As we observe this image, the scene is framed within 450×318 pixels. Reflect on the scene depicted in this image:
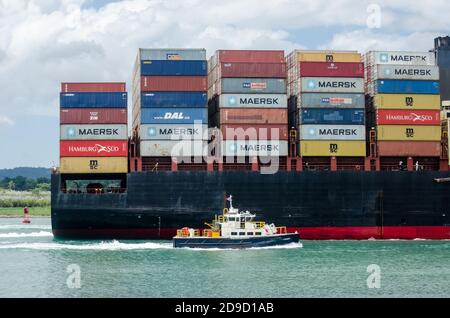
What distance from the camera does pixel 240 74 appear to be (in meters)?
60.0

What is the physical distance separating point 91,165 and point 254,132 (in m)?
13.8

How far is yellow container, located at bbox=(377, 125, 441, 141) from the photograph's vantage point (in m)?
61.3

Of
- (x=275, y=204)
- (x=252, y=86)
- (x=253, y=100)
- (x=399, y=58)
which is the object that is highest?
(x=399, y=58)

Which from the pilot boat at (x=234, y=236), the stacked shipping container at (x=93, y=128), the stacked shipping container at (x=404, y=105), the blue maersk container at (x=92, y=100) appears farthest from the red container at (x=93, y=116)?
the stacked shipping container at (x=404, y=105)

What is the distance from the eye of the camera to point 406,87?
204 feet

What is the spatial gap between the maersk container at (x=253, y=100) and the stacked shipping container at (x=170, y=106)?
1.86 m

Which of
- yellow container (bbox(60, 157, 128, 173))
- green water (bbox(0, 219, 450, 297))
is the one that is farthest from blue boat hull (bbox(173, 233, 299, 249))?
yellow container (bbox(60, 157, 128, 173))

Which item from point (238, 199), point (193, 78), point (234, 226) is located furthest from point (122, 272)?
point (193, 78)

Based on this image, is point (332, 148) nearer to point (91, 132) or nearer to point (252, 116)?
point (252, 116)

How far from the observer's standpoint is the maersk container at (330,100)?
60.8 m

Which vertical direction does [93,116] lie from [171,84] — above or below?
below

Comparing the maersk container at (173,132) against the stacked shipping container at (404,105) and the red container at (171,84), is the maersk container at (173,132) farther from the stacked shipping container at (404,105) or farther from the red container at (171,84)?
the stacked shipping container at (404,105)

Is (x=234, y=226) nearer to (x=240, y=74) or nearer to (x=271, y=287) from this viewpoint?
(x=240, y=74)

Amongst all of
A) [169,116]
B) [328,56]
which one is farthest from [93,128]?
[328,56]
